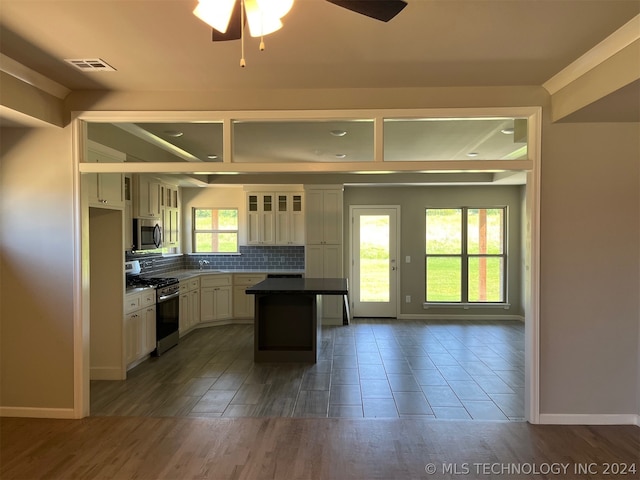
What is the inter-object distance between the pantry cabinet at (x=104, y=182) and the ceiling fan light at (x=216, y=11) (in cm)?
224

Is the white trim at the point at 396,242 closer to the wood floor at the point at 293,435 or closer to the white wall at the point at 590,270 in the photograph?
the wood floor at the point at 293,435

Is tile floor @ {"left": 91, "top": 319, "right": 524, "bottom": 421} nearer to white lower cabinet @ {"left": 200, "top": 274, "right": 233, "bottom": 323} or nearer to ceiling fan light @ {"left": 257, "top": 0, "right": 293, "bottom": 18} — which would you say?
white lower cabinet @ {"left": 200, "top": 274, "right": 233, "bottom": 323}

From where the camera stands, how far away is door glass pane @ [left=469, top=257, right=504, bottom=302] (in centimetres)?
704

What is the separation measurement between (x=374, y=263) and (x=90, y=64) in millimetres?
5379

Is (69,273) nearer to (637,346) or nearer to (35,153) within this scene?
(35,153)

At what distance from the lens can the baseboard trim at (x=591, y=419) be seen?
9.80ft

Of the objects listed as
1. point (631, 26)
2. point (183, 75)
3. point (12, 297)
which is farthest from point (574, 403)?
point (12, 297)

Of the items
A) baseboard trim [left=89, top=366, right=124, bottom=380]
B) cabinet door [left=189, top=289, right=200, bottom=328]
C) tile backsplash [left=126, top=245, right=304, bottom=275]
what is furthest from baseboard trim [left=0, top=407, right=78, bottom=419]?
tile backsplash [left=126, top=245, right=304, bottom=275]

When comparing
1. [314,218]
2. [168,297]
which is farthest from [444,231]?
[168,297]

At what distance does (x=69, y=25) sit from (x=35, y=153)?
4.49 feet

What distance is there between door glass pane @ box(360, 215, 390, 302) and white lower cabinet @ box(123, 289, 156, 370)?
3717 mm

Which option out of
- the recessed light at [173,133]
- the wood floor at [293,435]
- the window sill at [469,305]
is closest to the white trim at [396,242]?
the window sill at [469,305]

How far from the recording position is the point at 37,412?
10.2 ft

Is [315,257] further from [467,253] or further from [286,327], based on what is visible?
[467,253]
